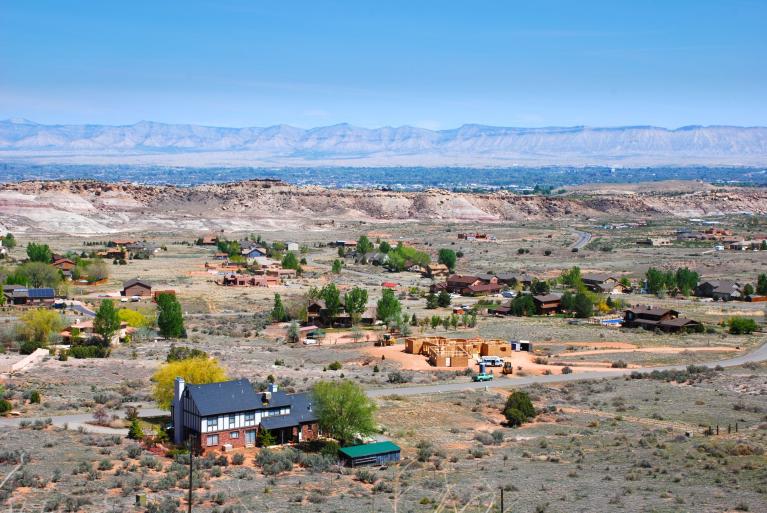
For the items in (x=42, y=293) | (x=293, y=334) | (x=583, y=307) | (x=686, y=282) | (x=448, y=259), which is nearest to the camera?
(x=293, y=334)

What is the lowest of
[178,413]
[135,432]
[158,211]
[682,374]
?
[158,211]

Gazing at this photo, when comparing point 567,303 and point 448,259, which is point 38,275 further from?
point 567,303

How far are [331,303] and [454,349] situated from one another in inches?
618

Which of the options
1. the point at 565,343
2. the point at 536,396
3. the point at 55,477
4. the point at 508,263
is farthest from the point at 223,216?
the point at 55,477

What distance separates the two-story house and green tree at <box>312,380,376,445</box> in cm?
95

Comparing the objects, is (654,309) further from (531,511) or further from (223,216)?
(223,216)

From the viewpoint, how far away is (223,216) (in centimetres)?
18362

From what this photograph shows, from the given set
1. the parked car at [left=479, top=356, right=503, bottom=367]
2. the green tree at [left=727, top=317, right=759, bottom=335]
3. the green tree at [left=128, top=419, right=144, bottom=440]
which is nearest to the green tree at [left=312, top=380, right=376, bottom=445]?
the green tree at [left=128, top=419, right=144, bottom=440]

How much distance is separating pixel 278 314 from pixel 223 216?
11137cm

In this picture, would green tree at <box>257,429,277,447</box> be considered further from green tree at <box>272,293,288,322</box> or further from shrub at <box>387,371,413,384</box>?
green tree at <box>272,293,288,322</box>

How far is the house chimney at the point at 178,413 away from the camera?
127ft

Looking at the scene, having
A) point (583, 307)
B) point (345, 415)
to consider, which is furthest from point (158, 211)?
point (345, 415)

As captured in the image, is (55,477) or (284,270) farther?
(284,270)

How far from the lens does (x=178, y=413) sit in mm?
38906
